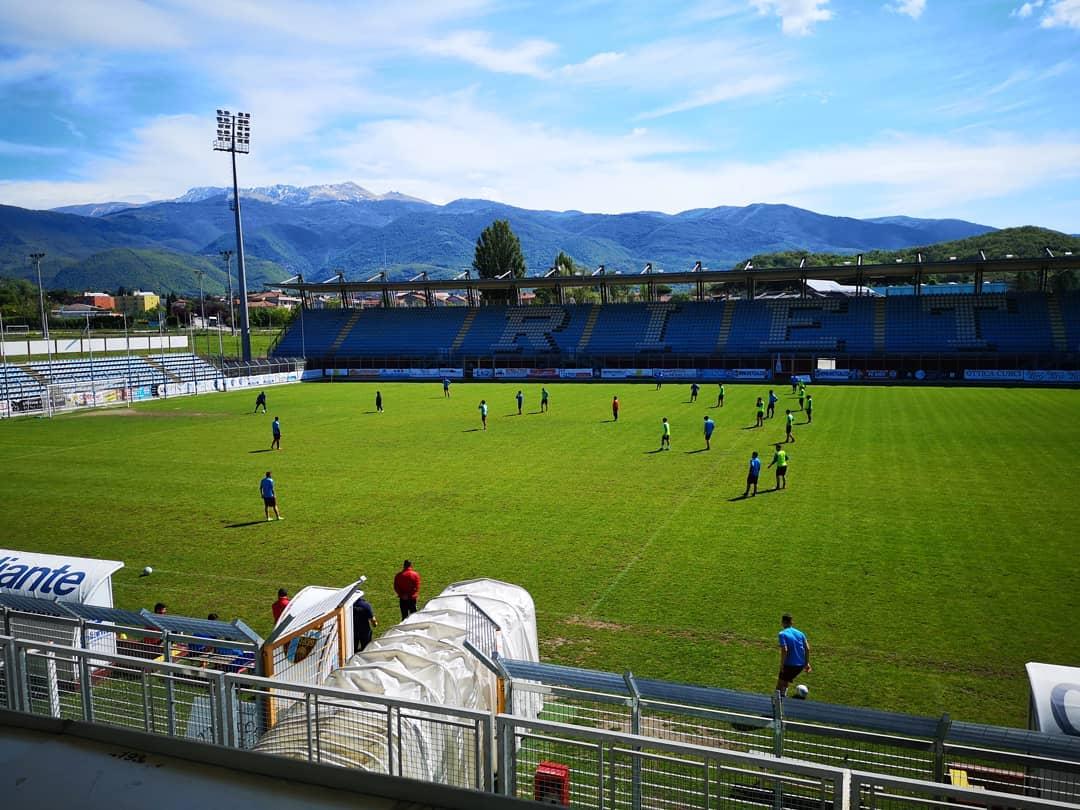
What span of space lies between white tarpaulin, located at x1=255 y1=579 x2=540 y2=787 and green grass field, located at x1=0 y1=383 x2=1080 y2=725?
2.14m

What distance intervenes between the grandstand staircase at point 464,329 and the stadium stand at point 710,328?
9 centimetres

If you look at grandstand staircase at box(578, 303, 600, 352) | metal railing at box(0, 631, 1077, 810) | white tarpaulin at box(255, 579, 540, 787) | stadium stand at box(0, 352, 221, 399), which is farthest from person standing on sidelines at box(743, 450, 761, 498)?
grandstand staircase at box(578, 303, 600, 352)

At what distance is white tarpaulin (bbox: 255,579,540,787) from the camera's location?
5.87 metres

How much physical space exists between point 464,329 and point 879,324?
35629 mm

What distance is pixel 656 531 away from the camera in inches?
693

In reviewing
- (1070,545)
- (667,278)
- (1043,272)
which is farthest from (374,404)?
(1043,272)

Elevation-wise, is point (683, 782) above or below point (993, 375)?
above

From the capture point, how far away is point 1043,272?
55.0 meters

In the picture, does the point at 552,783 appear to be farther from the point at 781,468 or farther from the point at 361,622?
the point at 781,468

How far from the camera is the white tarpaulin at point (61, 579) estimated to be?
36.9ft

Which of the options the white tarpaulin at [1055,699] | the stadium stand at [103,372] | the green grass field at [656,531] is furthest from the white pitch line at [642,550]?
the stadium stand at [103,372]

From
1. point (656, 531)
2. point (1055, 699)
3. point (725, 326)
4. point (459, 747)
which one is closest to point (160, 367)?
point (725, 326)

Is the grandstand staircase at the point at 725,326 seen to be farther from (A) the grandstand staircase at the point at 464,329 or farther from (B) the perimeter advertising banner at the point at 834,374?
(A) the grandstand staircase at the point at 464,329

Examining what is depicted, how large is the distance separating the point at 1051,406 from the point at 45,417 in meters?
52.3
